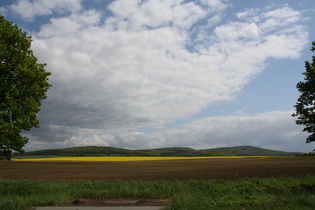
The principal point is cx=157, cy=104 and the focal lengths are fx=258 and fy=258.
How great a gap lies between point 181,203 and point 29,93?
1342 centimetres

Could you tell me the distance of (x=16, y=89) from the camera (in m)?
17.2

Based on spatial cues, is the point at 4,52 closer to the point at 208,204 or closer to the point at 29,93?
the point at 29,93

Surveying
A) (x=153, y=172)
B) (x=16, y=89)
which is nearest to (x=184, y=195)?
(x=16, y=89)

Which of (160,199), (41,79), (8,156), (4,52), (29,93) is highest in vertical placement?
(4,52)

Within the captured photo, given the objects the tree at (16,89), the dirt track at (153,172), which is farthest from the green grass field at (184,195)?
the dirt track at (153,172)

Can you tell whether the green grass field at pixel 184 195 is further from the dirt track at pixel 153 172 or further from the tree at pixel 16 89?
the dirt track at pixel 153 172

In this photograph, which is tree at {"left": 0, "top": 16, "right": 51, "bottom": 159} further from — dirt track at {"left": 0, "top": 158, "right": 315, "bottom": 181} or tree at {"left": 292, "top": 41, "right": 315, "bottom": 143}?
tree at {"left": 292, "top": 41, "right": 315, "bottom": 143}

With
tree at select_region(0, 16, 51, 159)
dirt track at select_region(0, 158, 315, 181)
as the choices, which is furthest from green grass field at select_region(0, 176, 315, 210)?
dirt track at select_region(0, 158, 315, 181)

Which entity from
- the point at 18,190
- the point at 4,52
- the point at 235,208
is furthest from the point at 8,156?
the point at 235,208

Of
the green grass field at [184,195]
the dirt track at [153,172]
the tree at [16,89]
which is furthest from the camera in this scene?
the dirt track at [153,172]

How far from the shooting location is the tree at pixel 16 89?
54.1 ft

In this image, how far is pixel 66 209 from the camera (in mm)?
10102

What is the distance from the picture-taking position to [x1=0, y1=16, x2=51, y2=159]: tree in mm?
16475

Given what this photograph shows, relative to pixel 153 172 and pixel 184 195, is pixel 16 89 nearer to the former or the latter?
pixel 184 195
